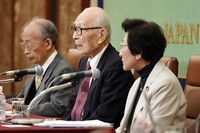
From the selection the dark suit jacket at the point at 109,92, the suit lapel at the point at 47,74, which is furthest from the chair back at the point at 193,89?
the suit lapel at the point at 47,74

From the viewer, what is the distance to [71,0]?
6.30 metres

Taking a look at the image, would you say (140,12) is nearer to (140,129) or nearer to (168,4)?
(168,4)

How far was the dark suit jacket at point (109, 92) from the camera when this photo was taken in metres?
3.60

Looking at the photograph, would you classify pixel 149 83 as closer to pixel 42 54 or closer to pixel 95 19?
pixel 95 19

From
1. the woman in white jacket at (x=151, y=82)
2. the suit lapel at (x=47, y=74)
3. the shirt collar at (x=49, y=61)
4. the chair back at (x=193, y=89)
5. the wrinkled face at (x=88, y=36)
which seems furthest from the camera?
the shirt collar at (x=49, y=61)

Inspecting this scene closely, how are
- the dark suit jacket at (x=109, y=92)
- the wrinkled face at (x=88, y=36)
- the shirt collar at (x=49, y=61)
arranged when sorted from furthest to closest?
the shirt collar at (x=49, y=61) < the wrinkled face at (x=88, y=36) < the dark suit jacket at (x=109, y=92)

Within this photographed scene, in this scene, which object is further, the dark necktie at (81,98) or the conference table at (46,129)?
the dark necktie at (81,98)

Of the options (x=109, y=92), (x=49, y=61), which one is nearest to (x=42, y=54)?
(x=49, y=61)

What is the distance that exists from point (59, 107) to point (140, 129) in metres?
2.43

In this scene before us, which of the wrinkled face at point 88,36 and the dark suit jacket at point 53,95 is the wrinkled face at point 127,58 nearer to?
the wrinkled face at point 88,36

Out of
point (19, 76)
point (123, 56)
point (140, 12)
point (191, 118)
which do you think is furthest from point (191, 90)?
point (140, 12)

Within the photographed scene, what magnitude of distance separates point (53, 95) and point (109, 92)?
0.62 metres

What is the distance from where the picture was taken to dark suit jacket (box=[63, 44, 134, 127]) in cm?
360

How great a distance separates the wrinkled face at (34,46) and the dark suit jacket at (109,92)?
30.6 inches
